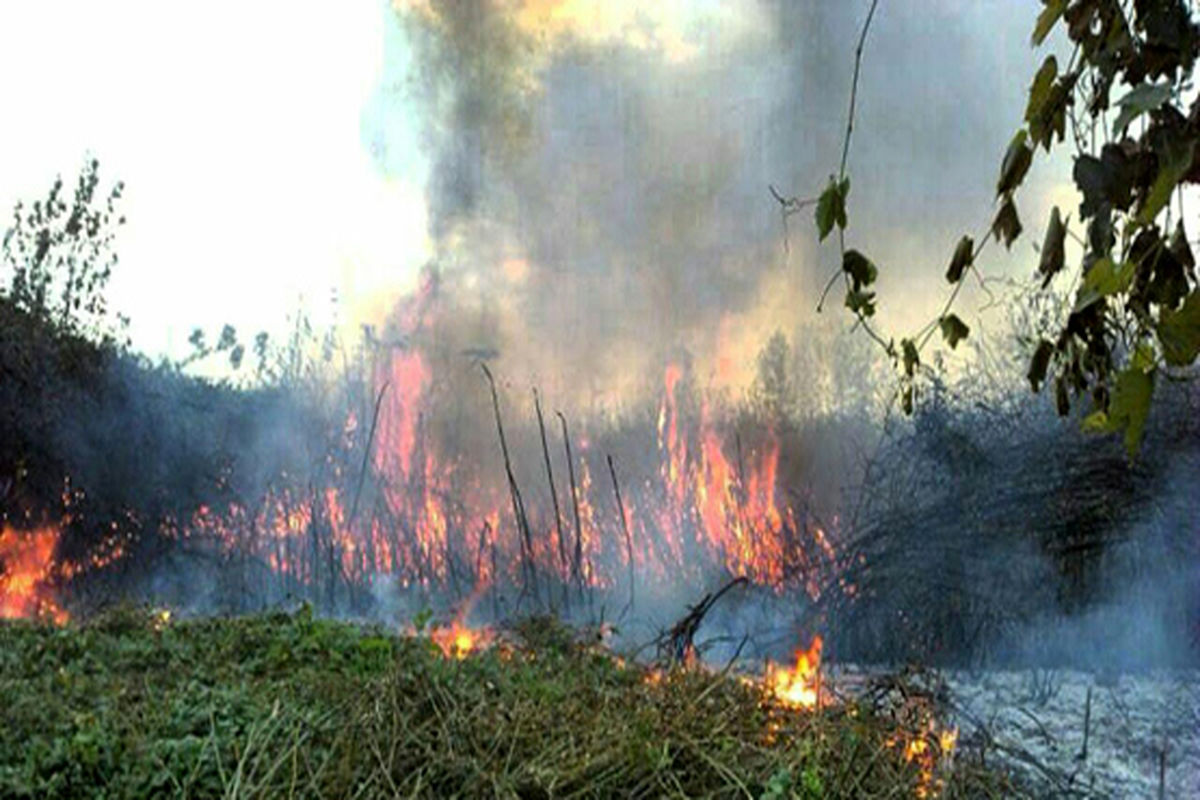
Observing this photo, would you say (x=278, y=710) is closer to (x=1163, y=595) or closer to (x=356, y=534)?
(x=1163, y=595)

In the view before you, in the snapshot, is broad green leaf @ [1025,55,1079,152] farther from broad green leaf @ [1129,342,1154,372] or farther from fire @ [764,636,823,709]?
fire @ [764,636,823,709]

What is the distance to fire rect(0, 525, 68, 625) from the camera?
9273 mm

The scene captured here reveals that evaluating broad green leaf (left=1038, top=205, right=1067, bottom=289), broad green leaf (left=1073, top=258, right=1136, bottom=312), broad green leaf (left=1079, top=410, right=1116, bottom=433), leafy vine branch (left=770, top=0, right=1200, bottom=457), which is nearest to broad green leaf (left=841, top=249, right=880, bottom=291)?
leafy vine branch (left=770, top=0, right=1200, bottom=457)

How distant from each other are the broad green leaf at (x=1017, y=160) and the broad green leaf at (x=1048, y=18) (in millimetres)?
123

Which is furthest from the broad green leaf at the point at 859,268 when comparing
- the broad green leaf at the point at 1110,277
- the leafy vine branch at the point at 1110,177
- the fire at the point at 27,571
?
the fire at the point at 27,571

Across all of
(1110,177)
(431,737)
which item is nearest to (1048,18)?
(1110,177)

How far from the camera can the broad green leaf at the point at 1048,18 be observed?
4.39 feet

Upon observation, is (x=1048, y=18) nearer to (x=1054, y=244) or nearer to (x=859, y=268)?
(x=1054, y=244)

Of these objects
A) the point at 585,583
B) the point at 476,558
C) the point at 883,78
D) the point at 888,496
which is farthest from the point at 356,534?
the point at 883,78

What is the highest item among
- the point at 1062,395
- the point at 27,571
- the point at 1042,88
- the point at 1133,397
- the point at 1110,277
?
the point at 27,571

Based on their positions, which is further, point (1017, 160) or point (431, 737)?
point (431, 737)

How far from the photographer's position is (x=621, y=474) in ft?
35.1

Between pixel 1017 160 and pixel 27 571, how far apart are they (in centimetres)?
996

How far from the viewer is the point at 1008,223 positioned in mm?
1648
